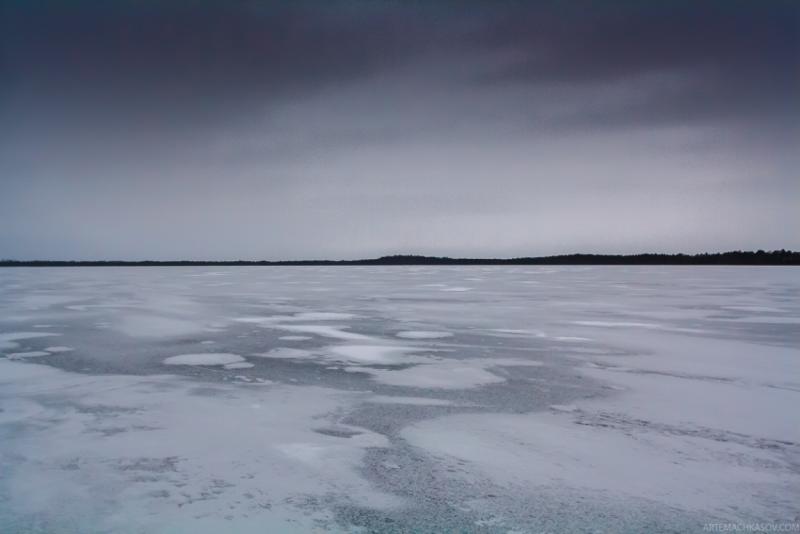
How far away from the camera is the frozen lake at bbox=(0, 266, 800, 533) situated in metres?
2.54

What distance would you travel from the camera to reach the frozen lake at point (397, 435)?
2.54 meters

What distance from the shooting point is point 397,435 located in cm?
362

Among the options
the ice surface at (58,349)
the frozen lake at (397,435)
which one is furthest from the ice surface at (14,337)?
the ice surface at (58,349)

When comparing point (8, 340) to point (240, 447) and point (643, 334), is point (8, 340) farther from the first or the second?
point (643, 334)

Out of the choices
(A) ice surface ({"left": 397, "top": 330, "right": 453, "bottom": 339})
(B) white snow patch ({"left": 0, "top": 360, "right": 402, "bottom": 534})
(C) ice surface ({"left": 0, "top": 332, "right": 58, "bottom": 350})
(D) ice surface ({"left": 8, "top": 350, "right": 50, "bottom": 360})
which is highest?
(A) ice surface ({"left": 397, "top": 330, "right": 453, "bottom": 339})

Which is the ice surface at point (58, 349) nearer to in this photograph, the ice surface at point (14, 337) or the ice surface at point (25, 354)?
the ice surface at point (25, 354)

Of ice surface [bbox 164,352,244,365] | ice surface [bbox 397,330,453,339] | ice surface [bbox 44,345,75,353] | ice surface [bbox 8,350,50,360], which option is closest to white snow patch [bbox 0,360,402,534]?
ice surface [bbox 164,352,244,365]

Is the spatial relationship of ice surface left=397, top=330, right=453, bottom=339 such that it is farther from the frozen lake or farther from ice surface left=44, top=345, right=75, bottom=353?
ice surface left=44, top=345, right=75, bottom=353

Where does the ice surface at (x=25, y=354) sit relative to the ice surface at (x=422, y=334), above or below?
below

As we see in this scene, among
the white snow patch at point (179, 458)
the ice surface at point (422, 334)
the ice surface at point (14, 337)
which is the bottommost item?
the ice surface at point (14, 337)

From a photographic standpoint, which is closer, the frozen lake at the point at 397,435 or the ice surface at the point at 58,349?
the frozen lake at the point at 397,435

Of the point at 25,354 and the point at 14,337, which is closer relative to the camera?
the point at 25,354

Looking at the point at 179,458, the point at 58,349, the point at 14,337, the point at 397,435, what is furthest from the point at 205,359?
the point at 14,337

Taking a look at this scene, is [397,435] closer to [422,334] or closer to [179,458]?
[179,458]
